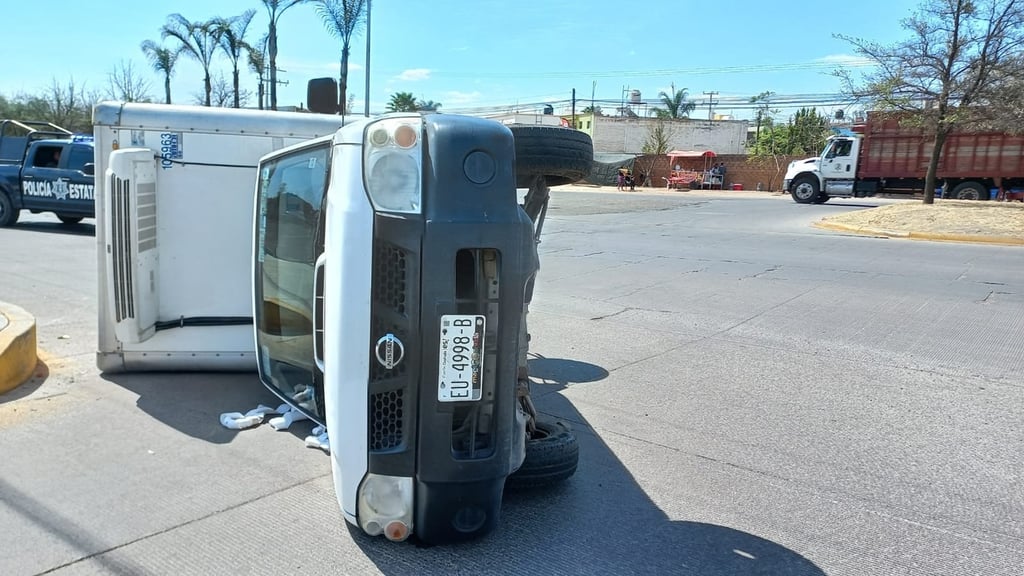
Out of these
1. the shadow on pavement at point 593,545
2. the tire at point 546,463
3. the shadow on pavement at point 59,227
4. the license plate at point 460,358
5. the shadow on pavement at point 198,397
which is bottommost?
the shadow on pavement at point 59,227

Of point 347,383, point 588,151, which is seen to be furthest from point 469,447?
point 588,151

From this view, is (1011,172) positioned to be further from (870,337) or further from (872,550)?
(872,550)

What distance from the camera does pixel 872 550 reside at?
322cm

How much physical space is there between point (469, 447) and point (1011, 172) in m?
30.6

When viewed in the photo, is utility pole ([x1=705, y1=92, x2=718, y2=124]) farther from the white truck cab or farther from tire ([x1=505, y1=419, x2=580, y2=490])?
tire ([x1=505, y1=419, x2=580, y2=490])

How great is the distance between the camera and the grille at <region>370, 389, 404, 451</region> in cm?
279

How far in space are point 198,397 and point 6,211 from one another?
14284 millimetres

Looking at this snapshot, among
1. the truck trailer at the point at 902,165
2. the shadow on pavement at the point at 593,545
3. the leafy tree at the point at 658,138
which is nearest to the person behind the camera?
the shadow on pavement at the point at 593,545

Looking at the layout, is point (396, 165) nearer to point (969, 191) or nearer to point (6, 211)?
point (6, 211)

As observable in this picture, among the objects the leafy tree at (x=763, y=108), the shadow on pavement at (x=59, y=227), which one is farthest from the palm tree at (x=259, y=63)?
the leafy tree at (x=763, y=108)

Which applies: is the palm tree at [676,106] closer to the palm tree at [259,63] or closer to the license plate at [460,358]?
the palm tree at [259,63]

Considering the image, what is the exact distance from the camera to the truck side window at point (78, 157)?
1540 centimetres

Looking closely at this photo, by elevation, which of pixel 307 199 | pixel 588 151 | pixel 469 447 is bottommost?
pixel 469 447

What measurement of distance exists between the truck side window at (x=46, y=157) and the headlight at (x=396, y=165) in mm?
15811
